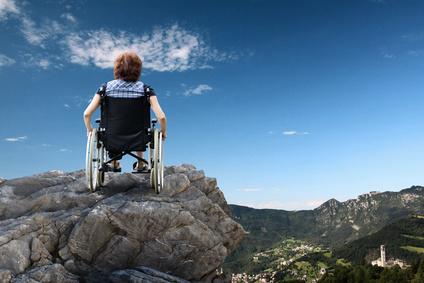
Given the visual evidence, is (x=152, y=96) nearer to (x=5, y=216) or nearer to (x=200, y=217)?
(x=200, y=217)

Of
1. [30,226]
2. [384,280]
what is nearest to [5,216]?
[30,226]

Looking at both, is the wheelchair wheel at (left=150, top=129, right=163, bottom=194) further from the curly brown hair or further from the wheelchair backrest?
the curly brown hair

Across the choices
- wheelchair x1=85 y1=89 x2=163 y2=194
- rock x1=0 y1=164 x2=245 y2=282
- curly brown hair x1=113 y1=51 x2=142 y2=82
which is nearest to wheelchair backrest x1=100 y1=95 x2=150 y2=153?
wheelchair x1=85 y1=89 x2=163 y2=194

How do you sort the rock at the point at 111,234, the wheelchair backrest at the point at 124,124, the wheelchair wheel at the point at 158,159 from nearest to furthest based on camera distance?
the rock at the point at 111,234, the wheelchair backrest at the point at 124,124, the wheelchair wheel at the point at 158,159

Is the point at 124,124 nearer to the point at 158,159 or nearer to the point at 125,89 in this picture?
the point at 125,89

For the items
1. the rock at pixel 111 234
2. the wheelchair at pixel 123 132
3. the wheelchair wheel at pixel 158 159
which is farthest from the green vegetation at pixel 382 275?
the wheelchair at pixel 123 132

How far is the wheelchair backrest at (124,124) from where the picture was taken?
27.4ft

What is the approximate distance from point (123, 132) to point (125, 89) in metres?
1.12

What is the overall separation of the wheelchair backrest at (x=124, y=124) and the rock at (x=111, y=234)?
65.2 inches

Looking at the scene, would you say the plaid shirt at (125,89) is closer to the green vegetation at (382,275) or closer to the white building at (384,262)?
the green vegetation at (382,275)

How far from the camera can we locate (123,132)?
8.41 meters

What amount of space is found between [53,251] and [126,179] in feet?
9.93

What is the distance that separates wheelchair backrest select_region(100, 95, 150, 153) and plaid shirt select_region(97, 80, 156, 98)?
4.4 inches

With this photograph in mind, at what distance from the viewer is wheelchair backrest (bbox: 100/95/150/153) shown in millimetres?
8352
